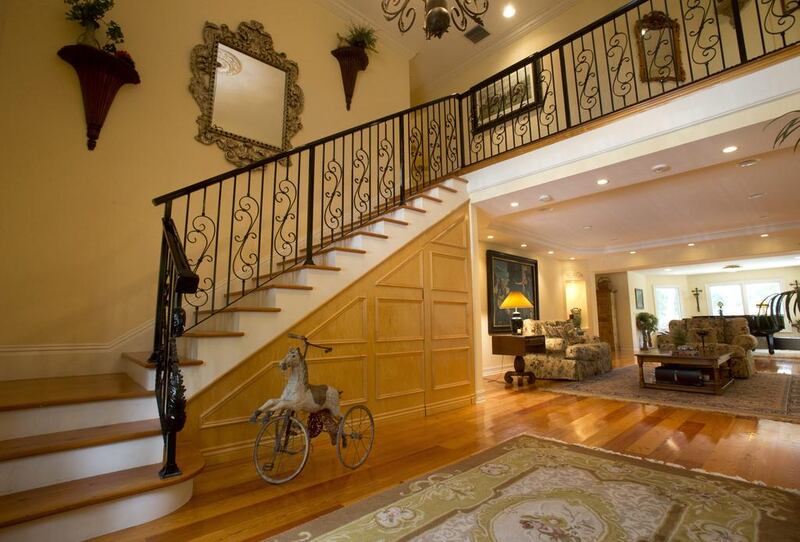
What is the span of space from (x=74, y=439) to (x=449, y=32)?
7.38 metres

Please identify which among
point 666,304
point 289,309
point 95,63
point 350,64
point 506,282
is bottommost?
point 289,309

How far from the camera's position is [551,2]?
19.2 ft

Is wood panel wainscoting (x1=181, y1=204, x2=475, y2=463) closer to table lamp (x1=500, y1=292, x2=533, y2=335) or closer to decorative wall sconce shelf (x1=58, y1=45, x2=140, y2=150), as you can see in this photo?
table lamp (x1=500, y1=292, x2=533, y2=335)

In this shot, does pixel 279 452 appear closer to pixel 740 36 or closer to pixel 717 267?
pixel 740 36

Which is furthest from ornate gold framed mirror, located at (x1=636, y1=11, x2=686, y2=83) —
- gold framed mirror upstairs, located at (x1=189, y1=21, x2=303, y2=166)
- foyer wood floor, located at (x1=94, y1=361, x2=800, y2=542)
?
gold framed mirror upstairs, located at (x1=189, y1=21, x2=303, y2=166)

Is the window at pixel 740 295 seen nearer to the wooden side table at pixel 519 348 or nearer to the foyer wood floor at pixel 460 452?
the wooden side table at pixel 519 348

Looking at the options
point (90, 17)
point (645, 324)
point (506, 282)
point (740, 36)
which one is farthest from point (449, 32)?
point (645, 324)

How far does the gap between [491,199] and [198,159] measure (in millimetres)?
3412

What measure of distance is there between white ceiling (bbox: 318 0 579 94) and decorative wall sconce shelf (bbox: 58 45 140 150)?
3149 millimetres

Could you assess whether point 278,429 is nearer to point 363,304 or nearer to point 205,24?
point 363,304

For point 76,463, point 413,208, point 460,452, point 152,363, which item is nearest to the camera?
point 76,463

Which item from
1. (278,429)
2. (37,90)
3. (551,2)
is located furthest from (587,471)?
(551,2)

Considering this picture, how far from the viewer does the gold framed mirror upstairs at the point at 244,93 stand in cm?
403

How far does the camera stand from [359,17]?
18.5 feet
